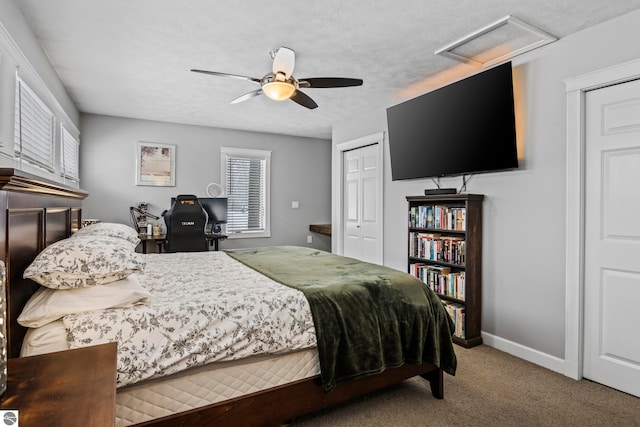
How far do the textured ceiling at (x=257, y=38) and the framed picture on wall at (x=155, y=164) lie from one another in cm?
103

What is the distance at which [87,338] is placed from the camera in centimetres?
143

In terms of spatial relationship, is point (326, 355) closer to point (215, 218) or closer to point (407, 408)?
point (407, 408)

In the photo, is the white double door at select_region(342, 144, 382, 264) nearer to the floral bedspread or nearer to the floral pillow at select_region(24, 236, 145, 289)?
the floral bedspread

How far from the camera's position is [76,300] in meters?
1.53

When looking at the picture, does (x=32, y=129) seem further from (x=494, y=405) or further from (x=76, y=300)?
(x=494, y=405)

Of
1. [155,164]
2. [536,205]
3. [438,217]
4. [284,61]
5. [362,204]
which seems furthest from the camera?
[155,164]

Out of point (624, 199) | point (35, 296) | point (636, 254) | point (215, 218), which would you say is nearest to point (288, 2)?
point (35, 296)

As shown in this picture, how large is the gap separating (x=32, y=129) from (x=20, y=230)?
1.70 metres

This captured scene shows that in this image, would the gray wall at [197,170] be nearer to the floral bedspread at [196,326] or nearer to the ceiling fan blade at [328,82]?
the ceiling fan blade at [328,82]

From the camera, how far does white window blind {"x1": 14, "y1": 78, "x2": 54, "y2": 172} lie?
2441 mm

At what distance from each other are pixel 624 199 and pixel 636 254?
0.37 metres

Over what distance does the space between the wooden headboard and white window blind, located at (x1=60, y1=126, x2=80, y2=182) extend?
2.07m

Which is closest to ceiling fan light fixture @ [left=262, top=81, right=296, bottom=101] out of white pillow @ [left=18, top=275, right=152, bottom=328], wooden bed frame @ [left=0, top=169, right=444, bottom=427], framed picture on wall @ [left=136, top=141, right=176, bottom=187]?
wooden bed frame @ [left=0, top=169, right=444, bottom=427]

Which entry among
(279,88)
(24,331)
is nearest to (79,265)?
(24,331)
